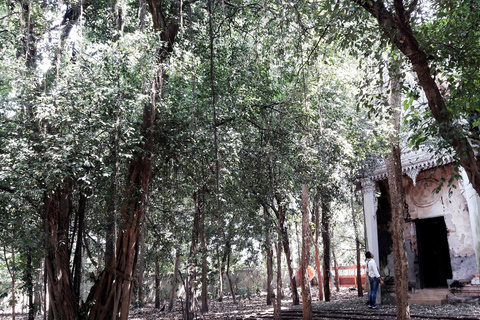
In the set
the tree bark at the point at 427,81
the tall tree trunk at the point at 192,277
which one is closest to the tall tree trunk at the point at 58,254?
the tall tree trunk at the point at 192,277

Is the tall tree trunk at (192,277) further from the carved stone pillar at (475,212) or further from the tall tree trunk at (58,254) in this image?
the carved stone pillar at (475,212)

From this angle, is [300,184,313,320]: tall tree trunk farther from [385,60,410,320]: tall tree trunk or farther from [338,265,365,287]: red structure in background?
[338,265,365,287]: red structure in background

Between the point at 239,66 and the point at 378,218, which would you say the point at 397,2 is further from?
the point at 378,218

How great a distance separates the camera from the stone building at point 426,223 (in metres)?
11.0

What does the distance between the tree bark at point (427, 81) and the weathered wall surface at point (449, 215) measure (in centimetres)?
673

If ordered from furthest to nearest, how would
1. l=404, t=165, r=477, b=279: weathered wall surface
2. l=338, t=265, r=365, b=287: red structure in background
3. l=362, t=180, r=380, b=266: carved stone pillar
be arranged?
l=338, t=265, r=365, b=287: red structure in background → l=362, t=180, r=380, b=266: carved stone pillar → l=404, t=165, r=477, b=279: weathered wall surface

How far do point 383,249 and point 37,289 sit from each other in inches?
452

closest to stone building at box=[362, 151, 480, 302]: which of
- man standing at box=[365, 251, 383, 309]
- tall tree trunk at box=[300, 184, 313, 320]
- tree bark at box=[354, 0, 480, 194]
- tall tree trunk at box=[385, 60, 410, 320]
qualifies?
man standing at box=[365, 251, 383, 309]

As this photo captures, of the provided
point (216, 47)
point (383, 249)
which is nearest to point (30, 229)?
point (216, 47)

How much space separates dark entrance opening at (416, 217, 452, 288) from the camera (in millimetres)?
12953

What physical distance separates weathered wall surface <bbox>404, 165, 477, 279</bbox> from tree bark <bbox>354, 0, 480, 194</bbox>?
6728mm

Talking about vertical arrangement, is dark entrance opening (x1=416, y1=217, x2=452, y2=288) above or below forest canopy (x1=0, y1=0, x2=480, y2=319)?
below

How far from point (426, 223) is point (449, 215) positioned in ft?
5.58

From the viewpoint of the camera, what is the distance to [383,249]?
1275 centimetres
